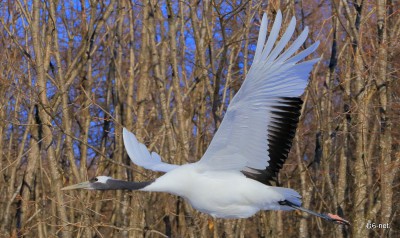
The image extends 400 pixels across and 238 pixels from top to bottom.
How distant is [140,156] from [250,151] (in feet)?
3.45

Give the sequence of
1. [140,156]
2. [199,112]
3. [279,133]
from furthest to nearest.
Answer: [199,112] < [140,156] < [279,133]

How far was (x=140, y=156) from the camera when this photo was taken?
Answer: 21.0 feet

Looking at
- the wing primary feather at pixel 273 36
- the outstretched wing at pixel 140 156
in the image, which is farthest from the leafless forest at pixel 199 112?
the wing primary feather at pixel 273 36

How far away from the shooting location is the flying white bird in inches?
205

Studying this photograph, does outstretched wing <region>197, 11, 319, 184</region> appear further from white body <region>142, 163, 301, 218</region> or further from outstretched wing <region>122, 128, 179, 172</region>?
outstretched wing <region>122, 128, 179, 172</region>

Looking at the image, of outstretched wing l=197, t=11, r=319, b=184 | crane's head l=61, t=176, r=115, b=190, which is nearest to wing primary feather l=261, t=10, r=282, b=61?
outstretched wing l=197, t=11, r=319, b=184

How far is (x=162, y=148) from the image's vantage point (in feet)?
34.3

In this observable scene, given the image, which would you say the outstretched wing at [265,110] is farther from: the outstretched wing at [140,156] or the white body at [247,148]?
the outstretched wing at [140,156]

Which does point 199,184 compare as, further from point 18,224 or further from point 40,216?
point 18,224

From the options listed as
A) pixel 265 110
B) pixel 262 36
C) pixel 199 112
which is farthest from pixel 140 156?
pixel 199 112

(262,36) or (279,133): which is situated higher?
(262,36)

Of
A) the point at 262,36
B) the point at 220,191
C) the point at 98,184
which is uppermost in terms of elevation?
the point at 262,36

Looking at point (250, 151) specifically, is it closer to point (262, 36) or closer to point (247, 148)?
point (247, 148)

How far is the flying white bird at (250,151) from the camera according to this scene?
5.20 meters
